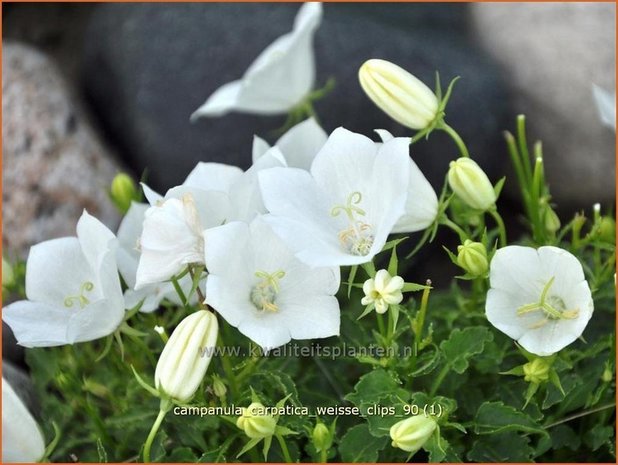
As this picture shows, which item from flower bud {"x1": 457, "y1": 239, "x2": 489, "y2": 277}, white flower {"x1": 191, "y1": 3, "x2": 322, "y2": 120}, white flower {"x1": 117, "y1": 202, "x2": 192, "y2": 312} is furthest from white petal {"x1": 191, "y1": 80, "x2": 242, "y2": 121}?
flower bud {"x1": 457, "y1": 239, "x2": 489, "y2": 277}

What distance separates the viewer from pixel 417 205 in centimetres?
80

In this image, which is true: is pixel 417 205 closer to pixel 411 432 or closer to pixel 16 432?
pixel 411 432

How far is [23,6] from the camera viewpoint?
1892 mm

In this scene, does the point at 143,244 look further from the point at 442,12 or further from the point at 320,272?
the point at 442,12

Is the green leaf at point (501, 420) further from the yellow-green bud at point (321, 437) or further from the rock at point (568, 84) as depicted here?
the rock at point (568, 84)

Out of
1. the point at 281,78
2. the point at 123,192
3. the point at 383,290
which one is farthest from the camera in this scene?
the point at 281,78

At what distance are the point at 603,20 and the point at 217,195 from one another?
115cm

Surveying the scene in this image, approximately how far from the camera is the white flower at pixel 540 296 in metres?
0.77

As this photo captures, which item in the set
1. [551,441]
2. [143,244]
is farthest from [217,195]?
[551,441]

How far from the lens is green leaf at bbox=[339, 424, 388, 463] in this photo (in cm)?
84

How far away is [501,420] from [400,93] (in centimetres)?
33

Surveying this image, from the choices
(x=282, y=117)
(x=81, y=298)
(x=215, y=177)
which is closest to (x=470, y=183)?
(x=215, y=177)

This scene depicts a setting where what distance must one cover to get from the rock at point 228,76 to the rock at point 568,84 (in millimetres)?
87

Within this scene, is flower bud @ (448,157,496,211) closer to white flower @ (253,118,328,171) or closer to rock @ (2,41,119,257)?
white flower @ (253,118,328,171)
